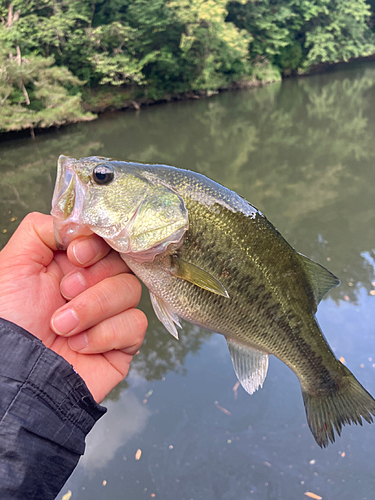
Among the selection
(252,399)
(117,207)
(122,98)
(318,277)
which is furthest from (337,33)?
(117,207)

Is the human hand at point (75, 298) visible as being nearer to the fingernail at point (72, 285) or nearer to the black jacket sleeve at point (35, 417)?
the fingernail at point (72, 285)

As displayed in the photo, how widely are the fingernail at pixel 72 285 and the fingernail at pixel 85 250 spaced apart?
10 cm

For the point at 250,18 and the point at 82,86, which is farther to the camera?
the point at 250,18

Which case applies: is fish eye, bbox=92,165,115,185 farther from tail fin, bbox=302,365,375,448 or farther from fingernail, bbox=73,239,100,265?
tail fin, bbox=302,365,375,448

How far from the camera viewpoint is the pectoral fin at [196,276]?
1.42 metres

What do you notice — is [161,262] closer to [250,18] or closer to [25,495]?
[25,495]

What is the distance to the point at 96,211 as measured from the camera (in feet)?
4.55

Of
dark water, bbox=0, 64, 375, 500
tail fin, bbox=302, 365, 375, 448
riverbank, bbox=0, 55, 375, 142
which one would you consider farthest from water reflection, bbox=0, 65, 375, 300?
tail fin, bbox=302, 365, 375, 448

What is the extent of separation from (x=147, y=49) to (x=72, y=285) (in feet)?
78.4

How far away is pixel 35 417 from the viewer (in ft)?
3.76

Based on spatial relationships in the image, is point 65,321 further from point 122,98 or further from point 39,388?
point 122,98

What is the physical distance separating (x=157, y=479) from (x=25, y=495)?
2.24 meters

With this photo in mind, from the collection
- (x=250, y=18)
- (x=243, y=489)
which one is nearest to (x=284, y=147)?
(x=243, y=489)

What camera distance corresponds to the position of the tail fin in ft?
5.62
